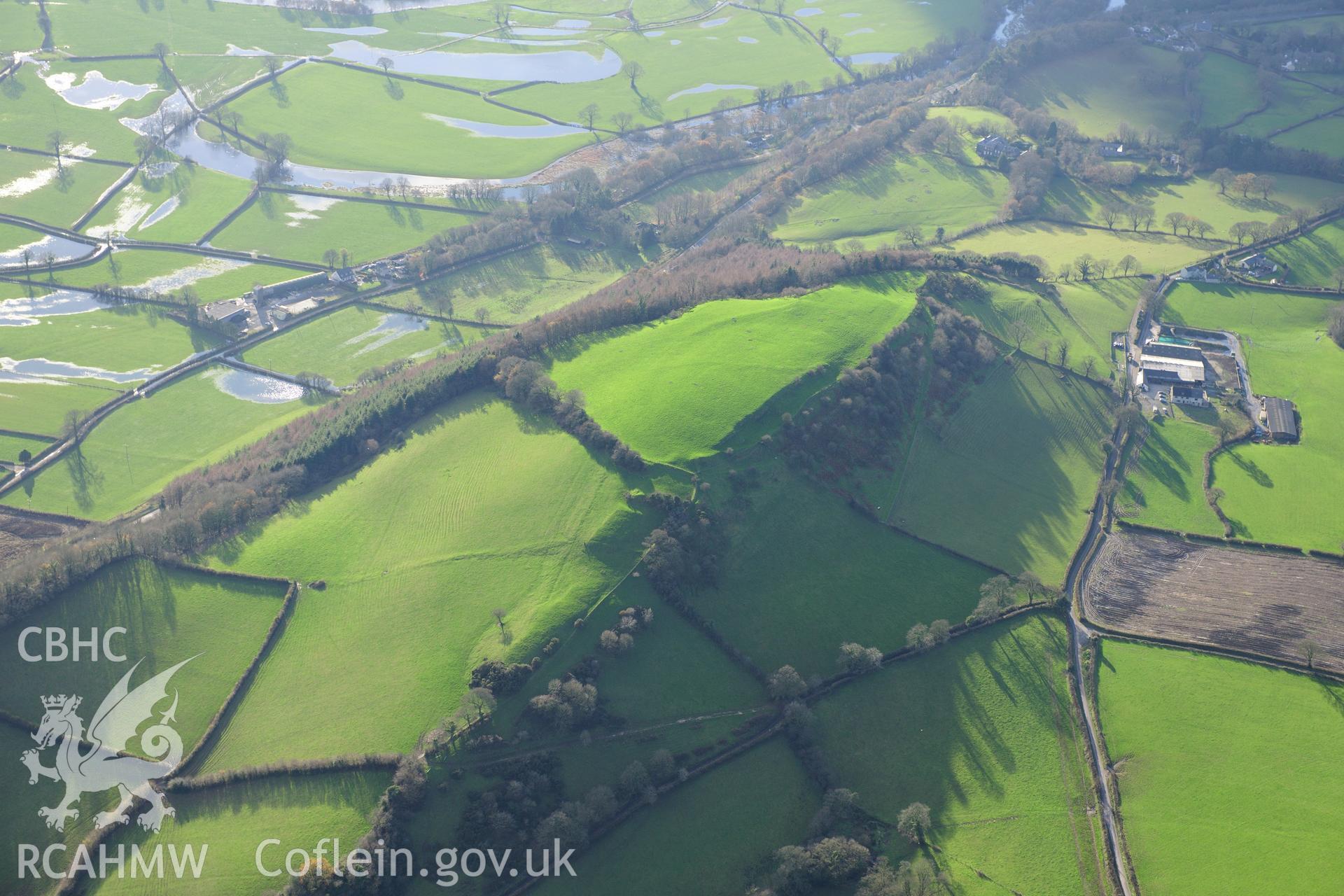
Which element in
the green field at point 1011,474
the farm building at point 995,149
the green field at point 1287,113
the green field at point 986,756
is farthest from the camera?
the green field at point 1287,113

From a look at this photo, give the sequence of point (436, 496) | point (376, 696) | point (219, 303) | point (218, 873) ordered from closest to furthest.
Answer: point (218, 873) < point (376, 696) < point (436, 496) < point (219, 303)

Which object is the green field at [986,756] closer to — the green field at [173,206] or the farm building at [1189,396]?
the farm building at [1189,396]

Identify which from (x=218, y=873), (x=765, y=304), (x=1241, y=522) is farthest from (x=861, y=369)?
(x=218, y=873)

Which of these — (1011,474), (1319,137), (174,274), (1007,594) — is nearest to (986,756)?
(1007,594)

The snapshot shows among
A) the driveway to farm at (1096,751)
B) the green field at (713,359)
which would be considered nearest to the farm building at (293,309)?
the green field at (713,359)

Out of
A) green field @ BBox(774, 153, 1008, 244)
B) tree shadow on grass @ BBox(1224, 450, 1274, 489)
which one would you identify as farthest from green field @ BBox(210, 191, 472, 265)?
tree shadow on grass @ BBox(1224, 450, 1274, 489)

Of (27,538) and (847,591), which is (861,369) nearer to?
(847,591)
